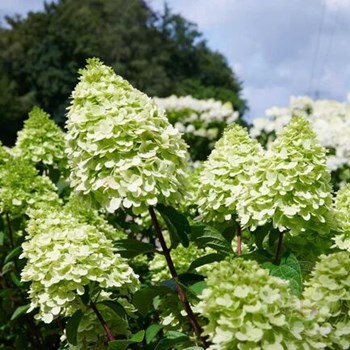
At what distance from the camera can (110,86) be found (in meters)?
1.86

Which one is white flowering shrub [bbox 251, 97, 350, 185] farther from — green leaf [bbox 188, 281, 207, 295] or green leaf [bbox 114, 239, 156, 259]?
green leaf [bbox 188, 281, 207, 295]

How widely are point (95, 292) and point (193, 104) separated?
715cm

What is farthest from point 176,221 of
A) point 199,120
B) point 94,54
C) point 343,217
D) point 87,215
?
point 94,54

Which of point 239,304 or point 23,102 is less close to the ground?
point 23,102

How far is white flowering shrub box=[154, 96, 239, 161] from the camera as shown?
327 inches

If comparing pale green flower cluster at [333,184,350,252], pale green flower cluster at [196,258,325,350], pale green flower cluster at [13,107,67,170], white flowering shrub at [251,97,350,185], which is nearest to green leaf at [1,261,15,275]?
pale green flower cluster at [13,107,67,170]

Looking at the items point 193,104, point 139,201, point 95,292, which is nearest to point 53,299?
point 95,292

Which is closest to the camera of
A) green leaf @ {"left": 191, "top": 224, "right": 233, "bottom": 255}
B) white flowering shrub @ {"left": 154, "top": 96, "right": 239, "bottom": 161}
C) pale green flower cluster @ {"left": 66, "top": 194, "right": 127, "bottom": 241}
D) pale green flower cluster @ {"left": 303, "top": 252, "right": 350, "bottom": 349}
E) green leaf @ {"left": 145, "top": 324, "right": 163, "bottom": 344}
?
pale green flower cluster @ {"left": 303, "top": 252, "right": 350, "bottom": 349}

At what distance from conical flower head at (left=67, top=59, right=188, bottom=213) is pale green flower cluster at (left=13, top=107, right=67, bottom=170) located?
4.96 ft

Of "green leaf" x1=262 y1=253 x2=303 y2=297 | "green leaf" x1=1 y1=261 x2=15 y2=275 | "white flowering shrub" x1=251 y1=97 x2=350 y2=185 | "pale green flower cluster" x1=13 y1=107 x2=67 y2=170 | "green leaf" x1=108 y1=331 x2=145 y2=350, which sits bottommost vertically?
"green leaf" x1=108 y1=331 x2=145 y2=350

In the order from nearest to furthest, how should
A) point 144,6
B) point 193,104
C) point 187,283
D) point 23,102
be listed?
point 187,283 < point 193,104 < point 23,102 < point 144,6

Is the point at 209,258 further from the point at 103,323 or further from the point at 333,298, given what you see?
the point at 333,298

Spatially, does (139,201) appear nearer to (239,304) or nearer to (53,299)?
(53,299)

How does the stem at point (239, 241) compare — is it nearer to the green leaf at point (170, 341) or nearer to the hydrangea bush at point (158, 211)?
the hydrangea bush at point (158, 211)
